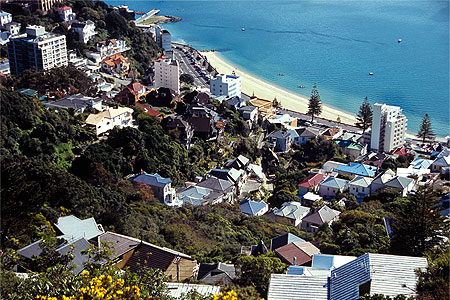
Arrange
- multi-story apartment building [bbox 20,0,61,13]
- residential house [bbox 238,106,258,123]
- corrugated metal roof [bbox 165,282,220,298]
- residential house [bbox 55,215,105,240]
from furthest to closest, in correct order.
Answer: multi-story apartment building [bbox 20,0,61,13], residential house [bbox 238,106,258,123], residential house [bbox 55,215,105,240], corrugated metal roof [bbox 165,282,220,298]

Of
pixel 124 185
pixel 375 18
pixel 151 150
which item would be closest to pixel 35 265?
pixel 124 185

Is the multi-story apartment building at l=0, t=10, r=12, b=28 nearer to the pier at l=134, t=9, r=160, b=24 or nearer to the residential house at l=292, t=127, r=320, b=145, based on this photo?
the pier at l=134, t=9, r=160, b=24

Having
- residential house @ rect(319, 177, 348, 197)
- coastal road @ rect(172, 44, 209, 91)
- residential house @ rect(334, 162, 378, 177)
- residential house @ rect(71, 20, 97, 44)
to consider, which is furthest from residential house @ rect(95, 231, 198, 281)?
residential house @ rect(71, 20, 97, 44)

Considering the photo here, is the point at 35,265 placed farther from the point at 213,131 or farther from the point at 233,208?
the point at 213,131

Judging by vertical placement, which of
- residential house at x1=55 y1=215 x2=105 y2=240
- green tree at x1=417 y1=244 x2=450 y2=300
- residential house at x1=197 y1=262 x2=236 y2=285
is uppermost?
green tree at x1=417 y1=244 x2=450 y2=300

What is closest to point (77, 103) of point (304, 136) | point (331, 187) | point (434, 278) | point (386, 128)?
point (331, 187)
